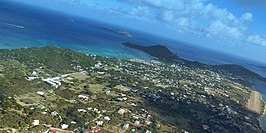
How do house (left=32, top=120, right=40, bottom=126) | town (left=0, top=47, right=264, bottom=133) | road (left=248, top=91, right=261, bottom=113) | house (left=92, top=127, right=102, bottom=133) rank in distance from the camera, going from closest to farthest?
house (left=32, top=120, right=40, bottom=126) → house (left=92, top=127, right=102, bottom=133) → town (left=0, top=47, right=264, bottom=133) → road (left=248, top=91, right=261, bottom=113)

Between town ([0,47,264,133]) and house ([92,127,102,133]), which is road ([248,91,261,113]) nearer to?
town ([0,47,264,133])

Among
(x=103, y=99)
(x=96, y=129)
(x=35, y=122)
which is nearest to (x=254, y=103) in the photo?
(x=103, y=99)

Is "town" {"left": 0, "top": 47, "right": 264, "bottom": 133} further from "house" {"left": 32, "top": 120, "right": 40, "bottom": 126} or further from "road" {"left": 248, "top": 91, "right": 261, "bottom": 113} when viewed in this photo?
"road" {"left": 248, "top": 91, "right": 261, "bottom": 113}

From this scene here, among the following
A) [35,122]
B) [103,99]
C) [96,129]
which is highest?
→ [103,99]

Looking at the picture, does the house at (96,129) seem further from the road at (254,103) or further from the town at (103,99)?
the road at (254,103)

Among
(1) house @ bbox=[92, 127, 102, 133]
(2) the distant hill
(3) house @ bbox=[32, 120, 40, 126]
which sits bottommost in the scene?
(1) house @ bbox=[92, 127, 102, 133]

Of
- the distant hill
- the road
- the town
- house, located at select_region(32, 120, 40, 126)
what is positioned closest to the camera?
house, located at select_region(32, 120, 40, 126)

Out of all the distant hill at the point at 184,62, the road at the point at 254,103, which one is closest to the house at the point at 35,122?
the road at the point at 254,103

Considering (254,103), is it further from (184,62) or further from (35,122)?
(35,122)

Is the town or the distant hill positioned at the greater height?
the distant hill

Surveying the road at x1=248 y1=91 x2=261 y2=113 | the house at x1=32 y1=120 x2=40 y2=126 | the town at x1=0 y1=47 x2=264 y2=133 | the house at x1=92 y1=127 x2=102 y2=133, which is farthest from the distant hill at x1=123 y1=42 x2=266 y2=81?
the house at x1=32 y1=120 x2=40 y2=126

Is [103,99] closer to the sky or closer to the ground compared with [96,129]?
closer to the sky

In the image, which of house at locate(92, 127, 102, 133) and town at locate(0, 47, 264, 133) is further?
town at locate(0, 47, 264, 133)
